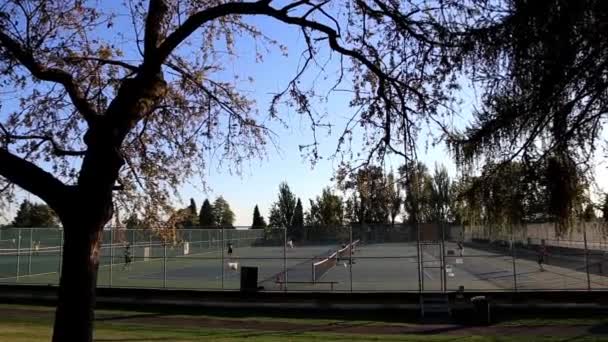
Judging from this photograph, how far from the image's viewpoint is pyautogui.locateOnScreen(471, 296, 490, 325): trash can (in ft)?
68.5

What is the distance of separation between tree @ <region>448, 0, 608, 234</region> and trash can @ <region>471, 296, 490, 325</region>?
15.9 meters

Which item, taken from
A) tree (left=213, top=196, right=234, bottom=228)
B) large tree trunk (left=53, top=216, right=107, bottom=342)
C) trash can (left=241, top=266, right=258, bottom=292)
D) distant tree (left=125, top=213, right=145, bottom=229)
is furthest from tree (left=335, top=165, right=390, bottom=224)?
tree (left=213, top=196, right=234, bottom=228)

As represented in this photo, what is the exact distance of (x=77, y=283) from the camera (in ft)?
25.8

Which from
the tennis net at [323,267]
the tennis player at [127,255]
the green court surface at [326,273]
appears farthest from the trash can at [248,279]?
Result: the tennis net at [323,267]

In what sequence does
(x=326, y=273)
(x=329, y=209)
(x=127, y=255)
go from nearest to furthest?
1. (x=329, y=209)
2. (x=127, y=255)
3. (x=326, y=273)

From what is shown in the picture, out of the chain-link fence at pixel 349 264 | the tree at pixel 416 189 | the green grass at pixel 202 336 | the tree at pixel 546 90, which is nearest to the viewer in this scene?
the tree at pixel 546 90

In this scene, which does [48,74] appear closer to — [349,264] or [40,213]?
[40,213]

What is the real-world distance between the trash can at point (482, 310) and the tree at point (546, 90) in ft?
52.1

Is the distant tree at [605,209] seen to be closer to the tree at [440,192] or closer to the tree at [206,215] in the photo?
the tree at [440,192]

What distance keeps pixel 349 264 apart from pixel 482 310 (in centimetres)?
737

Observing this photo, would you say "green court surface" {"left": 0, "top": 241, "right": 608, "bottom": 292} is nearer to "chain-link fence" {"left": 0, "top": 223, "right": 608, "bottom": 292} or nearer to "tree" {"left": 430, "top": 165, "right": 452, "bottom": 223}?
"chain-link fence" {"left": 0, "top": 223, "right": 608, "bottom": 292}

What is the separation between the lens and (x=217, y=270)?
44.2 metres

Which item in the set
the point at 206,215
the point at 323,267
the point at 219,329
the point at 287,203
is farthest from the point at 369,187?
the point at 206,215

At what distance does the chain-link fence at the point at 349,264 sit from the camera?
86.4ft
